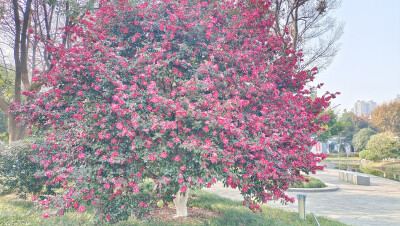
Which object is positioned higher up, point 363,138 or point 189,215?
point 363,138

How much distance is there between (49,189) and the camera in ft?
22.5

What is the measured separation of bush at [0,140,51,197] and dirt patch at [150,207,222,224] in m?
2.92

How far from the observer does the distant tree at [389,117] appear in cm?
4109

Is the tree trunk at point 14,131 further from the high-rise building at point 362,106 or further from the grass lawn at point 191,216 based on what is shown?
the high-rise building at point 362,106

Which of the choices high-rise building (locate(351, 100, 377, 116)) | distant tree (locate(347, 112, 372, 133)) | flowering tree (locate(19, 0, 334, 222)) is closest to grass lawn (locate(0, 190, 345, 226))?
flowering tree (locate(19, 0, 334, 222))

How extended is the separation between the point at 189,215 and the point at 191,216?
0.28 feet

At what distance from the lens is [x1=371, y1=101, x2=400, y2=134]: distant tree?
135 ft

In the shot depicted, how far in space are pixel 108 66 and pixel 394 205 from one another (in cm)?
1091

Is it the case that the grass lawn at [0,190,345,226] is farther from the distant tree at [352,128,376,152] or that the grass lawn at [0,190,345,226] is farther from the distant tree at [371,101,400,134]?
the distant tree at [352,128,376,152]

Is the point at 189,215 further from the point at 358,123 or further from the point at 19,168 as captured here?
the point at 358,123

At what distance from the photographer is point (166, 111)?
394 cm

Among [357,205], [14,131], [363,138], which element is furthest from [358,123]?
[14,131]

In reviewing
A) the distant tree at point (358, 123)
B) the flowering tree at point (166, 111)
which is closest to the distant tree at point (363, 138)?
the distant tree at point (358, 123)

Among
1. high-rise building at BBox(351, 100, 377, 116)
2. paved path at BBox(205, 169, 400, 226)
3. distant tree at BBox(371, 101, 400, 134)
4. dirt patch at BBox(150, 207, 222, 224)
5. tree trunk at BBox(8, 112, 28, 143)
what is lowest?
paved path at BBox(205, 169, 400, 226)
